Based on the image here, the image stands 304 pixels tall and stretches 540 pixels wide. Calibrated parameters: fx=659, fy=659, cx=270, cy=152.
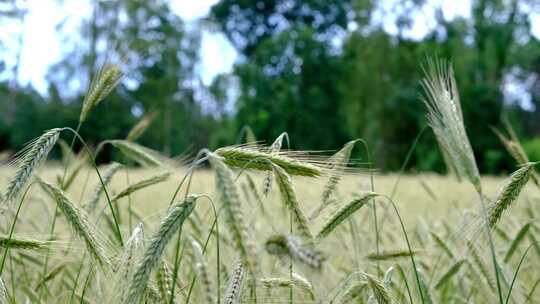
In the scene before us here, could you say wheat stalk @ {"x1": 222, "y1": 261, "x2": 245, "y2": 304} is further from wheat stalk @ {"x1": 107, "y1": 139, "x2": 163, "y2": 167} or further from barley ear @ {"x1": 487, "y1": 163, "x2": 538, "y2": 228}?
wheat stalk @ {"x1": 107, "y1": 139, "x2": 163, "y2": 167}

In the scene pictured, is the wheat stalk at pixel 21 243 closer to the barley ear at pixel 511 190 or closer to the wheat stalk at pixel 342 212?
the wheat stalk at pixel 342 212

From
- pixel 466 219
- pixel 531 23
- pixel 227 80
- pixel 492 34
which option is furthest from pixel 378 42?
pixel 466 219

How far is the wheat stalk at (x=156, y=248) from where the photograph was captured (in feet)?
3.41

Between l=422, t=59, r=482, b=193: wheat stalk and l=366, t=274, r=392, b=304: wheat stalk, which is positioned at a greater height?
l=422, t=59, r=482, b=193: wheat stalk

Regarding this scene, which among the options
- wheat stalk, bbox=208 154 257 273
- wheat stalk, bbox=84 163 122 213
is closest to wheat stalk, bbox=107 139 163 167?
wheat stalk, bbox=84 163 122 213

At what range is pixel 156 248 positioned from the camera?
1.06 meters

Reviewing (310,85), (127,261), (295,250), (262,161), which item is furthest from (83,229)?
(310,85)

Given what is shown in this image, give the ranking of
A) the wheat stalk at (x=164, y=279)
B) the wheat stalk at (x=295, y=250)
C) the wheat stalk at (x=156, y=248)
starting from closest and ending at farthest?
1. the wheat stalk at (x=295, y=250)
2. the wheat stalk at (x=156, y=248)
3. the wheat stalk at (x=164, y=279)

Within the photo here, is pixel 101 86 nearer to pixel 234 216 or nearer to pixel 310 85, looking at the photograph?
pixel 234 216

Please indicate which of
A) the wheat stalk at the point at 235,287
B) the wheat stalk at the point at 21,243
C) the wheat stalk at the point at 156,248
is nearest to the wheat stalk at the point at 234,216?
the wheat stalk at the point at 156,248

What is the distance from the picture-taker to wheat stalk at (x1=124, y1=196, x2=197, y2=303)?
104cm

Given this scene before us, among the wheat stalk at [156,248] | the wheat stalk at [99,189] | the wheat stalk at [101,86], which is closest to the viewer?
the wheat stalk at [156,248]

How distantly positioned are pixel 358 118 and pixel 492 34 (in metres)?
6.32

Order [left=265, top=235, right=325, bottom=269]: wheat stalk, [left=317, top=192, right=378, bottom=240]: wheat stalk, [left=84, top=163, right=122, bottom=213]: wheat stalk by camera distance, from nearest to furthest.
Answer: [left=265, top=235, right=325, bottom=269]: wheat stalk, [left=317, top=192, right=378, bottom=240]: wheat stalk, [left=84, top=163, right=122, bottom=213]: wheat stalk
